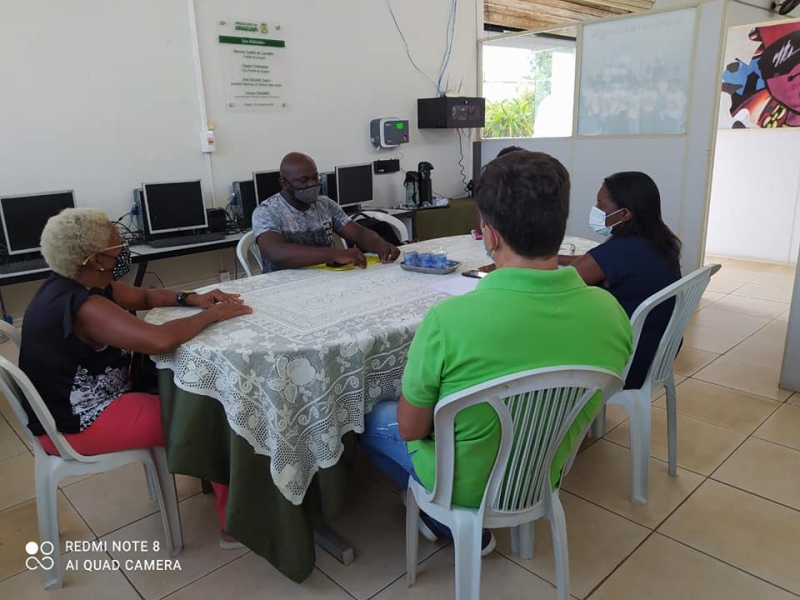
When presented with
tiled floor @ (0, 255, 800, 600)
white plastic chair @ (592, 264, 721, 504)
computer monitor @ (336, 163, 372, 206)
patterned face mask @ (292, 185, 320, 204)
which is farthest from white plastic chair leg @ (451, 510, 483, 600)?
computer monitor @ (336, 163, 372, 206)

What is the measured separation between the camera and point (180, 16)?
3736 mm

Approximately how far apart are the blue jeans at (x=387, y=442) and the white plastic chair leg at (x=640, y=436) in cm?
88

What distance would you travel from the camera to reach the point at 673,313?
2.00 meters

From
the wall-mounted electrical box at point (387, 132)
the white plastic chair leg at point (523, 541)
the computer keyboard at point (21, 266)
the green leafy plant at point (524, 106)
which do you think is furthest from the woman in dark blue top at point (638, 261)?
the green leafy plant at point (524, 106)

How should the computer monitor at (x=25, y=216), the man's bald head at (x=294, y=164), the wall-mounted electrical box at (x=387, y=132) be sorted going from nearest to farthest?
1. the man's bald head at (x=294, y=164)
2. the computer monitor at (x=25, y=216)
3. the wall-mounted electrical box at (x=387, y=132)

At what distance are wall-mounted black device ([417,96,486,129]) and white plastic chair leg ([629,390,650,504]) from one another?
3.61 metres

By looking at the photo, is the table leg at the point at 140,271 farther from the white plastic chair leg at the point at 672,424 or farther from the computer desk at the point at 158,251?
the white plastic chair leg at the point at 672,424

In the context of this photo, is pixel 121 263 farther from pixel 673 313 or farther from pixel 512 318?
pixel 673 313

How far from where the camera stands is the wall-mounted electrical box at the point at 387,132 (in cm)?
483

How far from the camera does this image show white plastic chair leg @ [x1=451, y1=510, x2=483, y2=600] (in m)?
1.39

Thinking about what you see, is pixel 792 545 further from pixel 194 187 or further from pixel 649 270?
pixel 194 187

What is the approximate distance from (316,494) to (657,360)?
4.16 ft

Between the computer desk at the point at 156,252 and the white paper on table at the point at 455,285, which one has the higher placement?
the white paper on table at the point at 455,285

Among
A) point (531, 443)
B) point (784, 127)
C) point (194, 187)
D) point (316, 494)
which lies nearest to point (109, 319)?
point (316, 494)
